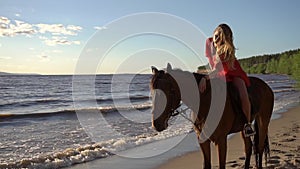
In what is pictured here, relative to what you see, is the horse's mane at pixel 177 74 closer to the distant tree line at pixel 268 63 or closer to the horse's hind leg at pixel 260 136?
the horse's hind leg at pixel 260 136

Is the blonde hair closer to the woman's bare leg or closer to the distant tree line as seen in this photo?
the woman's bare leg

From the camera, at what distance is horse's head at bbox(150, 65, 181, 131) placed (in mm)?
3652

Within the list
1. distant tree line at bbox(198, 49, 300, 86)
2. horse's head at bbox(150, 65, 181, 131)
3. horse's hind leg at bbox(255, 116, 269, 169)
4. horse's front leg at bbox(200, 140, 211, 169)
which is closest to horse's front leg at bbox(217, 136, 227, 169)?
horse's front leg at bbox(200, 140, 211, 169)

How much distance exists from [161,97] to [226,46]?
4.65 feet

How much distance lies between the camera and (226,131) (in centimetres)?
445

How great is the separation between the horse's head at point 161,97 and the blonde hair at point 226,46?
42.6 inches

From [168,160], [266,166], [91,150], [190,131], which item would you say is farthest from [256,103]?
[190,131]

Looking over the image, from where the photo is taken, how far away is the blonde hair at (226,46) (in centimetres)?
448

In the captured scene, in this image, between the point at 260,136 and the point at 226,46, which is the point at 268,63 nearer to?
the point at 260,136

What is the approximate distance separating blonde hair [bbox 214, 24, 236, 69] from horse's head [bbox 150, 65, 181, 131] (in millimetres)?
1082

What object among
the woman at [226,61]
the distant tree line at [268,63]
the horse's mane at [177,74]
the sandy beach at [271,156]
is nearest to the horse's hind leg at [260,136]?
the sandy beach at [271,156]

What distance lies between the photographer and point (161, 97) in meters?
3.68

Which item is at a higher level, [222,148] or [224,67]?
[224,67]

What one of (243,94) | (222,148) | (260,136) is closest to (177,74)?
(243,94)
